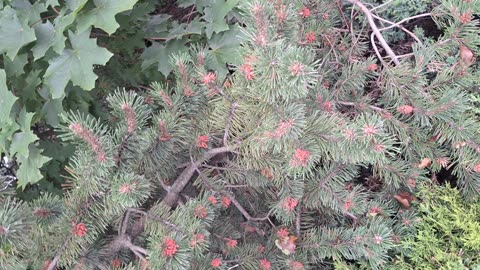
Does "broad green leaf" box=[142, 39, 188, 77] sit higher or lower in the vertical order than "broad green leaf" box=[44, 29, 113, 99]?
lower

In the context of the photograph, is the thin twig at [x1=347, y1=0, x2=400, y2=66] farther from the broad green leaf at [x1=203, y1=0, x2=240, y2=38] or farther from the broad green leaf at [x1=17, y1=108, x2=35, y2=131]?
the broad green leaf at [x1=17, y1=108, x2=35, y2=131]

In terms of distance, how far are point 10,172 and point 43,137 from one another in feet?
0.66

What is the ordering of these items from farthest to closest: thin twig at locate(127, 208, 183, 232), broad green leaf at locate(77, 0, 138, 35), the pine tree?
broad green leaf at locate(77, 0, 138, 35) → thin twig at locate(127, 208, 183, 232) → the pine tree

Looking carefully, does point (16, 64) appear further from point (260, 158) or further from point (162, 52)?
point (260, 158)

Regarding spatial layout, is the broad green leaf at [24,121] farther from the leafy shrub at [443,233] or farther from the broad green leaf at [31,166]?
the leafy shrub at [443,233]

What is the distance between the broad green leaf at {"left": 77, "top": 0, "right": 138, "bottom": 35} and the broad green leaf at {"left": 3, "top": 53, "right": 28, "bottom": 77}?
0.77 ft

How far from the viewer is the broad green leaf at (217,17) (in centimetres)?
137

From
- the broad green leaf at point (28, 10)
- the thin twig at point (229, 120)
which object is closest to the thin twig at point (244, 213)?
the thin twig at point (229, 120)

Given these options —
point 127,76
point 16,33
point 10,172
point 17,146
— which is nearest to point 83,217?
point 17,146

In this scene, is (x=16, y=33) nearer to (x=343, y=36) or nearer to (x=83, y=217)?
(x=83, y=217)

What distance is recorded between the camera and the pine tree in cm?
90

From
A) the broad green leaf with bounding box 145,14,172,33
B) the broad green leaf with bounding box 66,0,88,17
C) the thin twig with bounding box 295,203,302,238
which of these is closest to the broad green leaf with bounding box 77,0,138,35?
Answer: the broad green leaf with bounding box 66,0,88,17

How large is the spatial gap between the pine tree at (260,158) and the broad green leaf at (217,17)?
0.20m

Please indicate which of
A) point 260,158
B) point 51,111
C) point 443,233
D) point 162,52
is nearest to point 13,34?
point 51,111
